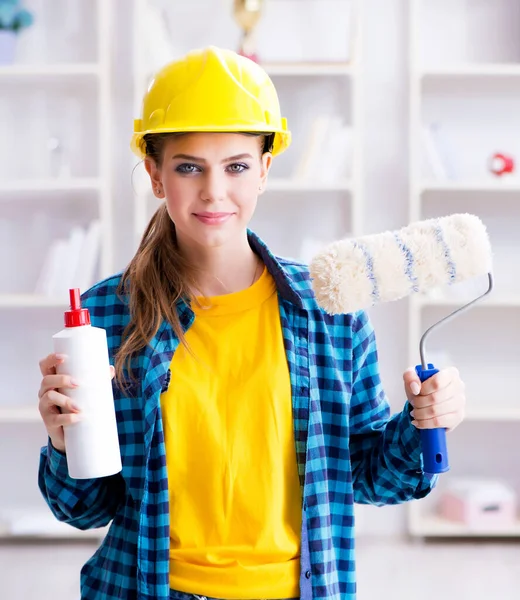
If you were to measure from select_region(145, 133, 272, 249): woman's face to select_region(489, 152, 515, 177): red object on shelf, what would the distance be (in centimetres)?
250

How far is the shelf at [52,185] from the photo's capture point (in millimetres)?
3365

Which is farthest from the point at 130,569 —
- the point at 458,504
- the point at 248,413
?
the point at 458,504

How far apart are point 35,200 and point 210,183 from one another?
2686 millimetres

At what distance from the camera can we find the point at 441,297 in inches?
136

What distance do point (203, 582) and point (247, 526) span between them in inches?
3.7

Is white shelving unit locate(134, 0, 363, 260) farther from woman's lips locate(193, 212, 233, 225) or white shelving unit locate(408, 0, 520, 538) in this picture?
woman's lips locate(193, 212, 233, 225)

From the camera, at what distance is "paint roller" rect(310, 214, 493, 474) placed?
3.84ft

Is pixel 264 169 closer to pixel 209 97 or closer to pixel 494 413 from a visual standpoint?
pixel 209 97

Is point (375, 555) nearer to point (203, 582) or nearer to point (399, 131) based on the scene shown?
point (399, 131)

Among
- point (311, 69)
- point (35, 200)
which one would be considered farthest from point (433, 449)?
point (35, 200)

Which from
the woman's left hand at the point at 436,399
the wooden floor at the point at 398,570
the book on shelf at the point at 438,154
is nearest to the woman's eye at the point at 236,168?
the woman's left hand at the point at 436,399

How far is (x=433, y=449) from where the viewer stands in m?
1.15

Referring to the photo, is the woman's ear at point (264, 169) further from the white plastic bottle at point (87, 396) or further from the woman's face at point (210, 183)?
the white plastic bottle at point (87, 396)

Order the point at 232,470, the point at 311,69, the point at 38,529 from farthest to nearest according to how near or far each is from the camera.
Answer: the point at 38,529 → the point at 311,69 → the point at 232,470
